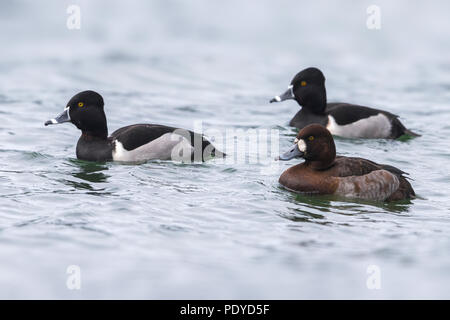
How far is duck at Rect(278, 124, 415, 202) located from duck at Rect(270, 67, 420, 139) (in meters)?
3.88

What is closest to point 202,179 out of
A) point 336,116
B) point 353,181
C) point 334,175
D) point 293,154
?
point 293,154

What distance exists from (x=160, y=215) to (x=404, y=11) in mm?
20779

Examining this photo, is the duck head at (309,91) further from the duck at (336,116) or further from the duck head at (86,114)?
the duck head at (86,114)

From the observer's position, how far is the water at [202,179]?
7.61m

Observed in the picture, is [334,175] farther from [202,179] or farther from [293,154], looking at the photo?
[202,179]

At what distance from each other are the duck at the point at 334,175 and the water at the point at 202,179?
0.20m

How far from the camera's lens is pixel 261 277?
24.7 feet

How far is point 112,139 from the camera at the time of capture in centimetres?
1212

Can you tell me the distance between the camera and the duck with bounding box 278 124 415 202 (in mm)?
10297

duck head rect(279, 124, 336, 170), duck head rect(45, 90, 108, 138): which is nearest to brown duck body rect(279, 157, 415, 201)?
duck head rect(279, 124, 336, 170)

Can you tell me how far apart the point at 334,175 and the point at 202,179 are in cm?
178
